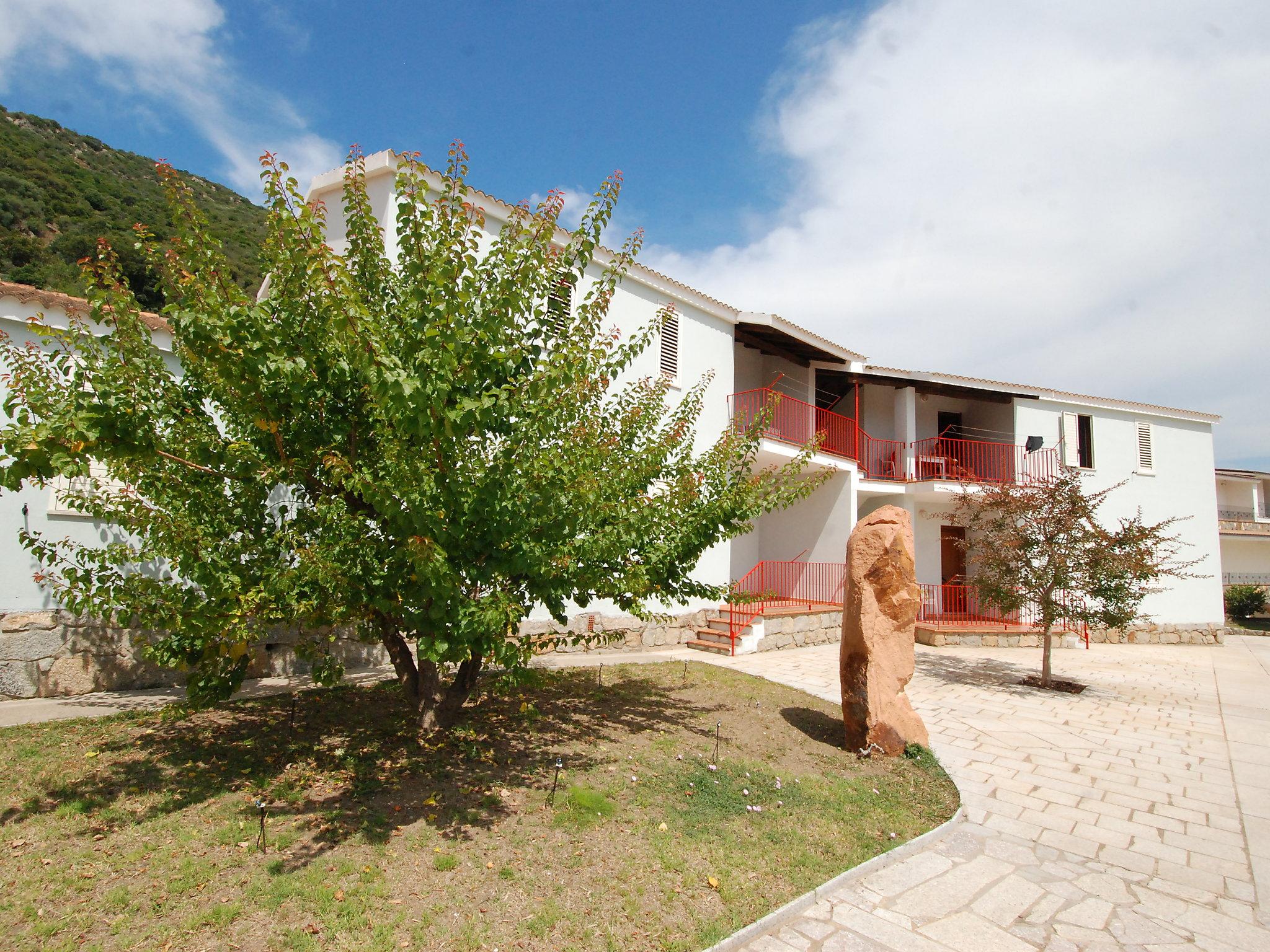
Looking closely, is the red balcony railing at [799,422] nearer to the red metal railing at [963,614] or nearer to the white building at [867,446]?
the white building at [867,446]

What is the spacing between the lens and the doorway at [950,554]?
18938mm

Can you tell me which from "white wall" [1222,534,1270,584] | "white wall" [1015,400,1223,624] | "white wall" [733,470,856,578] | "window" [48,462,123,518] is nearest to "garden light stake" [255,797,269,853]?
"window" [48,462,123,518]

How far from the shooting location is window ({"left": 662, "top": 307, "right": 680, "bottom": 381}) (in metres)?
13.4

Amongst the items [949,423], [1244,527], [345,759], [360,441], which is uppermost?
[949,423]

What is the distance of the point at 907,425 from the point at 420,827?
16684 mm

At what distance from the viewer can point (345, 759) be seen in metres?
5.45

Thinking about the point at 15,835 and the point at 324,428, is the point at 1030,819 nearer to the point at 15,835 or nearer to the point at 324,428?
the point at 324,428

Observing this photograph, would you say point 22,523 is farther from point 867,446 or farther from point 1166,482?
point 1166,482

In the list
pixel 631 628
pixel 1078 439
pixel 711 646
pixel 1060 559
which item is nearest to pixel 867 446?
pixel 1078 439

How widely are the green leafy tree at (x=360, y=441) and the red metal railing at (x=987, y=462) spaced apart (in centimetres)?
1447

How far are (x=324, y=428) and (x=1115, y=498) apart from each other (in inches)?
837

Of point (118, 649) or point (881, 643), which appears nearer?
point (881, 643)

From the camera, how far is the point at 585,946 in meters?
3.40

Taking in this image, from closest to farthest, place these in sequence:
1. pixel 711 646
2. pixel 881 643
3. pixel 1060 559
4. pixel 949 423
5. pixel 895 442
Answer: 1. pixel 881 643
2. pixel 1060 559
3. pixel 711 646
4. pixel 895 442
5. pixel 949 423
